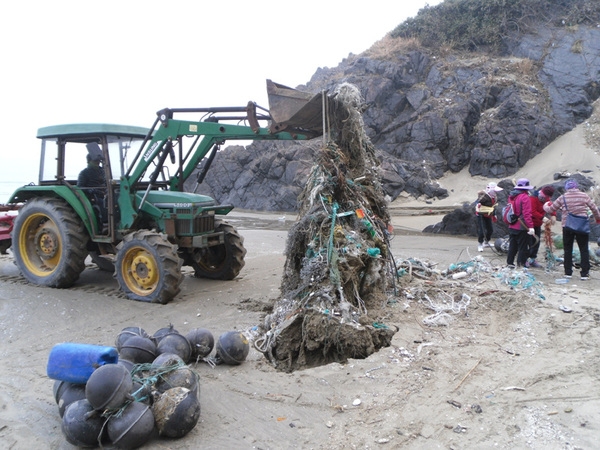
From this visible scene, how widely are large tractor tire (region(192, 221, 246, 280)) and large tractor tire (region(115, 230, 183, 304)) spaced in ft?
4.21

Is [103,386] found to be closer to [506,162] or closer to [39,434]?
[39,434]

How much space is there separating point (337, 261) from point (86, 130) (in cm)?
476

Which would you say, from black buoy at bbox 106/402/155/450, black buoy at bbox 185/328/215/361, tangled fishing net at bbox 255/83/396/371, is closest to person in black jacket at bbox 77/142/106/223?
tangled fishing net at bbox 255/83/396/371

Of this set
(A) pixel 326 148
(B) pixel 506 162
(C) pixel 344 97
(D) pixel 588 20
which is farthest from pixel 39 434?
(D) pixel 588 20

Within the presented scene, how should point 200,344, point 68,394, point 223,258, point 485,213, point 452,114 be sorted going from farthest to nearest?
point 452,114 → point 485,213 → point 223,258 → point 200,344 → point 68,394

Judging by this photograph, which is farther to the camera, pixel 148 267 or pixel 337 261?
pixel 148 267

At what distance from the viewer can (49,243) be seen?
311 inches

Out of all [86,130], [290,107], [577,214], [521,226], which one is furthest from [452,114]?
[86,130]

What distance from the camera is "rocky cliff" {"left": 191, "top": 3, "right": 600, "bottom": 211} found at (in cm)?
2286

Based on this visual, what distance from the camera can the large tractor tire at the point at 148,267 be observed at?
265 inches

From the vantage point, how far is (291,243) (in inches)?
227

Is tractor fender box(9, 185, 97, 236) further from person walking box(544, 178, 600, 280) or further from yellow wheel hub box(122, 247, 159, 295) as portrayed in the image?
person walking box(544, 178, 600, 280)

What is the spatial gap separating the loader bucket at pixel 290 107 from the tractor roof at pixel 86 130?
280 cm

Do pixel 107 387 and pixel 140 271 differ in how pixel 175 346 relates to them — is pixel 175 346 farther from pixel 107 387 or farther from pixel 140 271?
pixel 140 271
